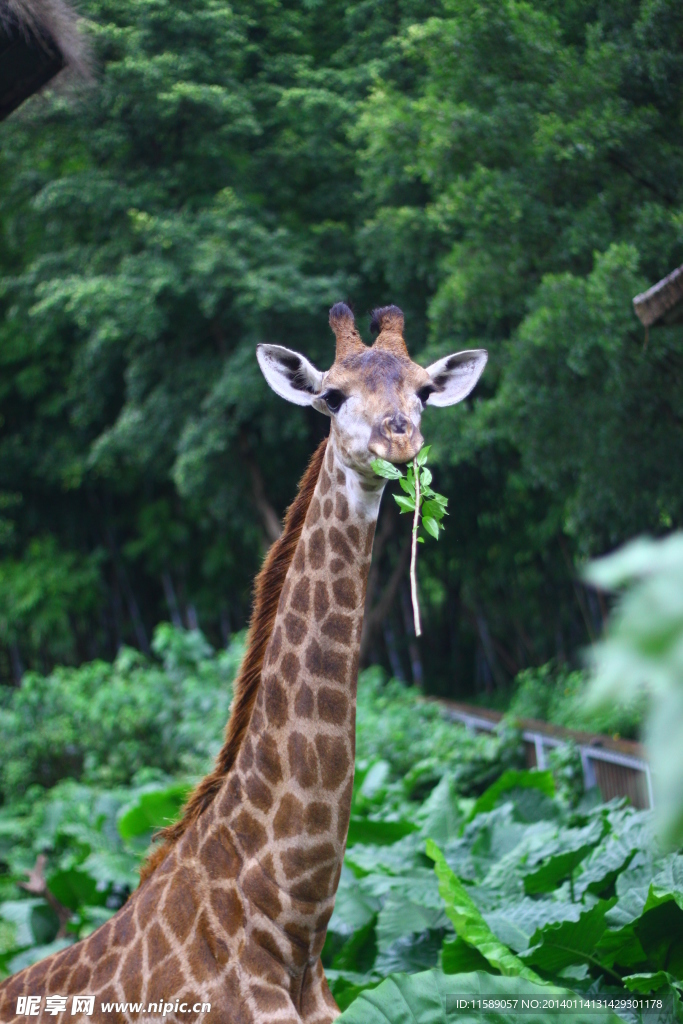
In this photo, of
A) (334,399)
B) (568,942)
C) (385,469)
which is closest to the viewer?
(385,469)

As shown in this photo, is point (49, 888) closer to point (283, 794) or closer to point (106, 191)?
point (283, 794)

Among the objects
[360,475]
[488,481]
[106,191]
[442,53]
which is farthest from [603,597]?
[360,475]

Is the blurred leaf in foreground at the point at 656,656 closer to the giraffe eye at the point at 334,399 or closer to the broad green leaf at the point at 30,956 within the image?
the giraffe eye at the point at 334,399

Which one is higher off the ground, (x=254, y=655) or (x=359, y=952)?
(x=254, y=655)

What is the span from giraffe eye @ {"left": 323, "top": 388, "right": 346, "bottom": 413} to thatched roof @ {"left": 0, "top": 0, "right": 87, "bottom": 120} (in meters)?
2.05

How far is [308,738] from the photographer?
2270 mm

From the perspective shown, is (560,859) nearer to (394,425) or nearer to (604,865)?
(604,865)

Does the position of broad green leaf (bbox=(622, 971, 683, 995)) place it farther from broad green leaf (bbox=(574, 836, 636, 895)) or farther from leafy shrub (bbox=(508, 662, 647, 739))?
leafy shrub (bbox=(508, 662, 647, 739))

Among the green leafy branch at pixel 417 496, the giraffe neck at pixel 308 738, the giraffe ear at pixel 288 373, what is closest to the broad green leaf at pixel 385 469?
the green leafy branch at pixel 417 496

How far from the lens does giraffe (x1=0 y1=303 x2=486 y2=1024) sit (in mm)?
2182

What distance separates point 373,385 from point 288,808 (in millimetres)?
1121

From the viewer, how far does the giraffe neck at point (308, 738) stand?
219 cm

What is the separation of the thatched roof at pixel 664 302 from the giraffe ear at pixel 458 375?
0.87m

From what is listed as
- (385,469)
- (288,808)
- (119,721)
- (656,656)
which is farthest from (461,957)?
(119,721)
